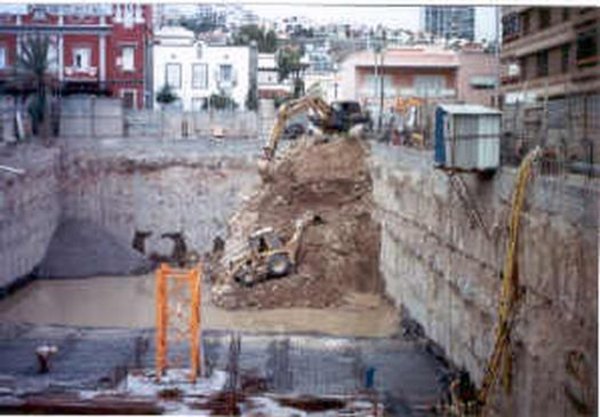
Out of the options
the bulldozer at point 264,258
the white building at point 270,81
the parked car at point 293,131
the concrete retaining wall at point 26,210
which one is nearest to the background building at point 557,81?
the white building at point 270,81

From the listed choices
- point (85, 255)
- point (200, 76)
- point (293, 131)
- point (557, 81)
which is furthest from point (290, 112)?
point (557, 81)

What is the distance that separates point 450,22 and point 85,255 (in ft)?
17.5

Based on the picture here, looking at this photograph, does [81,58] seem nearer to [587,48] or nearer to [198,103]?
[198,103]

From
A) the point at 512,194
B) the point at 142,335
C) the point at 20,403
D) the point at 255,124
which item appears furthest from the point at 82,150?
the point at 512,194

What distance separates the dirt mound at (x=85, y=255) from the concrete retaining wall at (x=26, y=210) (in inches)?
5.0

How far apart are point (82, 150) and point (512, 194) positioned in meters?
7.68

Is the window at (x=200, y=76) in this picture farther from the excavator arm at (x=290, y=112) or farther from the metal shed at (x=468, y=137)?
the metal shed at (x=468, y=137)

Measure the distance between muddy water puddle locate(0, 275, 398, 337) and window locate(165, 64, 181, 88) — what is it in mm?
2222

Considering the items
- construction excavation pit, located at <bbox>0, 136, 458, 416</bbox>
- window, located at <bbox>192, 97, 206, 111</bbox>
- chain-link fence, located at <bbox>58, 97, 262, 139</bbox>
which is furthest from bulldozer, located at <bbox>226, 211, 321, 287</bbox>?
window, located at <bbox>192, 97, 206, 111</bbox>

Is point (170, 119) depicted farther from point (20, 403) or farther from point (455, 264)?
point (20, 403)

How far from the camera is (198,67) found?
329 inches

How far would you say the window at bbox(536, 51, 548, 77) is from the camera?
8598mm

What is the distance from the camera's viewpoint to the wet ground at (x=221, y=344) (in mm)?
7688

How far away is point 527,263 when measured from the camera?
6070mm
